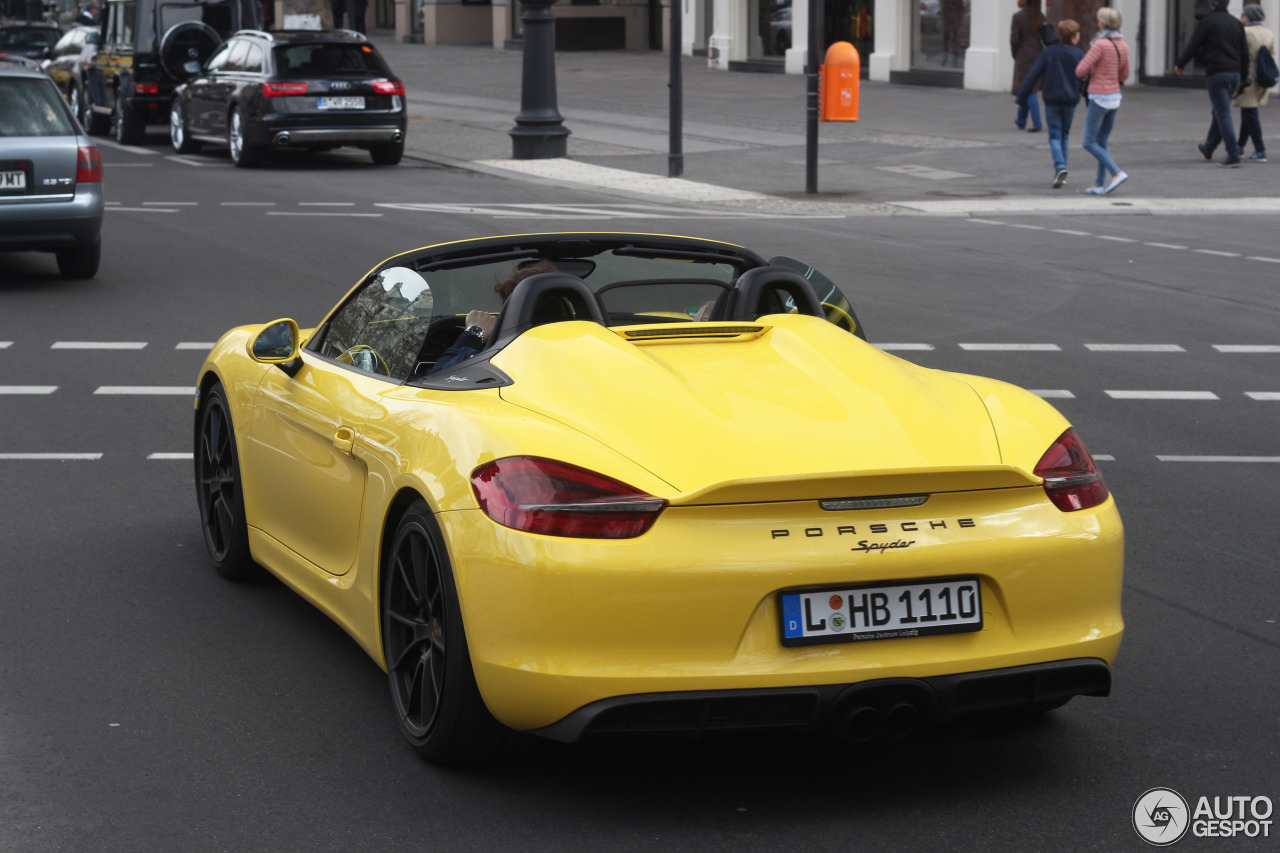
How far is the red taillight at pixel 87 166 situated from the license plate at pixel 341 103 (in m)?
9.45

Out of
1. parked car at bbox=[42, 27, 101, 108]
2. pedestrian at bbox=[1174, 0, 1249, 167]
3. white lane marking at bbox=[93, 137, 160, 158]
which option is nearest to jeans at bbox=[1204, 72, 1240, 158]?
pedestrian at bbox=[1174, 0, 1249, 167]

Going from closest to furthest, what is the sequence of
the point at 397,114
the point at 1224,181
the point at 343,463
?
1. the point at 343,463
2. the point at 1224,181
3. the point at 397,114

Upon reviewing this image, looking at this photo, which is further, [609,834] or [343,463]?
[343,463]

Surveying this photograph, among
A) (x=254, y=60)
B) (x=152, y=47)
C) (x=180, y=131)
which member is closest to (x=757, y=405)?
(x=254, y=60)

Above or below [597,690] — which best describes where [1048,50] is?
above

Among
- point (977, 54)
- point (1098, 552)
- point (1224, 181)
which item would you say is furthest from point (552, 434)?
point (977, 54)

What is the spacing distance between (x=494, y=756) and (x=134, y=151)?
2384 cm

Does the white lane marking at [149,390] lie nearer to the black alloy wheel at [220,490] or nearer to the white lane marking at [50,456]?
the white lane marking at [50,456]

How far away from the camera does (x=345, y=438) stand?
16.1ft

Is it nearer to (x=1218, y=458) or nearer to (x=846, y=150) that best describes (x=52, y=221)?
(x=1218, y=458)

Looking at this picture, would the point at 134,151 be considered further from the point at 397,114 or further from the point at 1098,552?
the point at 1098,552

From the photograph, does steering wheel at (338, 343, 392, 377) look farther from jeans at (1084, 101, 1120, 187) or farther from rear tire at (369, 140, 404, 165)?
rear tire at (369, 140, 404, 165)

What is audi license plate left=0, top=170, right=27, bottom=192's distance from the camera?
1334 cm

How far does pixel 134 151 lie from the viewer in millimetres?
26469
